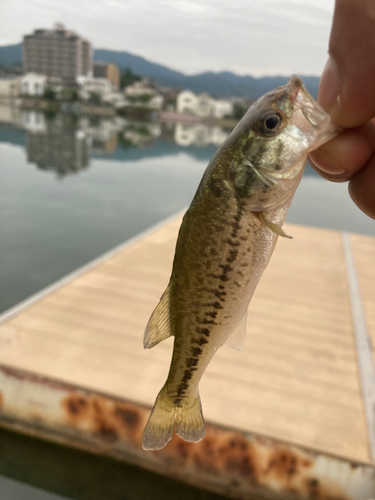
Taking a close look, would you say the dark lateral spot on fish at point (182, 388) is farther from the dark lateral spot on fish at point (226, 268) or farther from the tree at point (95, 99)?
the tree at point (95, 99)

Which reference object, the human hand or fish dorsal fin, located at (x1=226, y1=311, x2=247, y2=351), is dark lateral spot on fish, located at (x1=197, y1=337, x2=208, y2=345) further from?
the human hand

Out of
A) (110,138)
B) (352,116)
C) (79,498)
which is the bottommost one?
(110,138)

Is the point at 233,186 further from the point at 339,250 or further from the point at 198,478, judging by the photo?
the point at 339,250

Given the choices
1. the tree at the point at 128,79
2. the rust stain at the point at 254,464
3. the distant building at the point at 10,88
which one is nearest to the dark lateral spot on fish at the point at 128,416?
the rust stain at the point at 254,464

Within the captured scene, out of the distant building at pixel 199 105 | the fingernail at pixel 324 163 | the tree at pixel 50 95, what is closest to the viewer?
the fingernail at pixel 324 163

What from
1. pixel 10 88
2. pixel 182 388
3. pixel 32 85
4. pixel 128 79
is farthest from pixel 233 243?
pixel 128 79

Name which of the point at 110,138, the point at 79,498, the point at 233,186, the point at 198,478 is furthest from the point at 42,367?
the point at 110,138

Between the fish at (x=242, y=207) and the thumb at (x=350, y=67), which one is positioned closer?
the thumb at (x=350, y=67)
